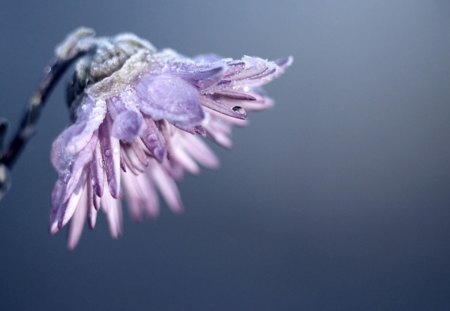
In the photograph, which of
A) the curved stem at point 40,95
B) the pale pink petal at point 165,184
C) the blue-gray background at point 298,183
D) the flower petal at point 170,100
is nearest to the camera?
the flower petal at point 170,100

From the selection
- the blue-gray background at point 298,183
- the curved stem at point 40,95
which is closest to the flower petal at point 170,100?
the curved stem at point 40,95

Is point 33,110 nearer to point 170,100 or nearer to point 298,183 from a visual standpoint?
point 170,100

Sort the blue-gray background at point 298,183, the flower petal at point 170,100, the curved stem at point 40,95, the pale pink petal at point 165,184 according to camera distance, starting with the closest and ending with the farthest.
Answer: the flower petal at point 170,100 < the curved stem at point 40,95 < the pale pink petal at point 165,184 < the blue-gray background at point 298,183

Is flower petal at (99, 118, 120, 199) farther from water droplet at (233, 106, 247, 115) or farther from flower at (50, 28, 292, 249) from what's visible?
water droplet at (233, 106, 247, 115)

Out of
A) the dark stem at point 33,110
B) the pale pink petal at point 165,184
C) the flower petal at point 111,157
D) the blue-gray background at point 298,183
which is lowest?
the flower petal at point 111,157

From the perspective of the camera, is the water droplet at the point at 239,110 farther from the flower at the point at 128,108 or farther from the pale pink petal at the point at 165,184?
the pale pink petal at the point at 165,184

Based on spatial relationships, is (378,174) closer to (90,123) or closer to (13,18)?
(13,18)

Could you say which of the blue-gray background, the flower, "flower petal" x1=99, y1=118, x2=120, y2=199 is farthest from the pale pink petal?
the blue-gray background

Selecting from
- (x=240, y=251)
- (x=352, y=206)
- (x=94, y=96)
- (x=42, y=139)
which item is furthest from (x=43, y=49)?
(x=94, y=96)
